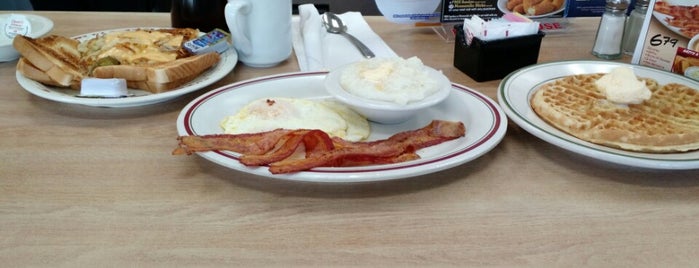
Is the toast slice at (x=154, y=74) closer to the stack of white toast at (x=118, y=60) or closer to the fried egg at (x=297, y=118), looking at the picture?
the stack of white toast at (x=118, y=60)

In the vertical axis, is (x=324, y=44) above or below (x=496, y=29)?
below

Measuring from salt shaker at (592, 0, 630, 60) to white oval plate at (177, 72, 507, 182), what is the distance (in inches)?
24.0

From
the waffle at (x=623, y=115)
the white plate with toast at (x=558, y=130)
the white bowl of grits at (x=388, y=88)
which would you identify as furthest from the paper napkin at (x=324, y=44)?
the waffle at (x=623, y=115)

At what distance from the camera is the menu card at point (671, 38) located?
124cm

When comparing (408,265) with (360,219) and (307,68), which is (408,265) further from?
(307,68)

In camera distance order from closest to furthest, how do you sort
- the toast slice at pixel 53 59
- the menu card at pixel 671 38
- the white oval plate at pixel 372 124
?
the white oval plate at pixel 372 124 < the toast slice at pixel 53 59 < the menu card at pixel 671 38

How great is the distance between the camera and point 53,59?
1.16m

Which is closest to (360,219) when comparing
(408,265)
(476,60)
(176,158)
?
(408,265)

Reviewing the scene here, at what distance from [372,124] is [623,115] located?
0.48m

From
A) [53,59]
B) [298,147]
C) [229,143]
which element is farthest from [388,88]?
[53,59]

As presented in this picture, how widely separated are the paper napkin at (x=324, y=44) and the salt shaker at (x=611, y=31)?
586 millimetres

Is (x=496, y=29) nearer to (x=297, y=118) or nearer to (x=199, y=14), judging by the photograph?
(x=297, y=118)

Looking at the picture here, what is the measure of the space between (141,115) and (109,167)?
23 centimetres

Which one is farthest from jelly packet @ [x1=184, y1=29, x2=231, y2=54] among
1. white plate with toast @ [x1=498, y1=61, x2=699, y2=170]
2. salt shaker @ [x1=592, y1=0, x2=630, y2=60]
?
salt shaker @ [x1=592, y1=0, x2=630, y2=60]
